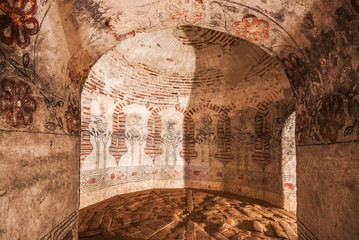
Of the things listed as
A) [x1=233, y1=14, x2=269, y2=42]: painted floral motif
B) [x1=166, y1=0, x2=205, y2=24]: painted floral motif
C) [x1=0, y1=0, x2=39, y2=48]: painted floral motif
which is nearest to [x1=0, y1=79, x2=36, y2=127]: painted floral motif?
[x1=0, y1=0, x2=39, y2=48]: painted floral motif

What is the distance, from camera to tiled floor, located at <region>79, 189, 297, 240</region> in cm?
299

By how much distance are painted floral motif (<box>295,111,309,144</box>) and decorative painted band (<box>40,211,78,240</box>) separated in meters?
2.83

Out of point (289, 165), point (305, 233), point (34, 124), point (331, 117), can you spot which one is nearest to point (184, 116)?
point (289, 165)

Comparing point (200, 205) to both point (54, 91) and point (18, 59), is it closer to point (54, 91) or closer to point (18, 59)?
point (54, 91)

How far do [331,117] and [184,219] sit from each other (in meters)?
3.03

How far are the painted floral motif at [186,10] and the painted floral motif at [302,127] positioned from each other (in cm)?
169

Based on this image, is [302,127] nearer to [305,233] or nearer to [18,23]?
[305,233]

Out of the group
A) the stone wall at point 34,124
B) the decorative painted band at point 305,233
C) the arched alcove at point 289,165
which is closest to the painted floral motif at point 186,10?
the stone wall at point 34,124

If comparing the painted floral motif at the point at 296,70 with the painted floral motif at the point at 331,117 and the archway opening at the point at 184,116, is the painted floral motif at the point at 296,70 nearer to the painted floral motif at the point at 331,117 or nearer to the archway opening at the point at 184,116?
the painted floral motif at the point at 331,117

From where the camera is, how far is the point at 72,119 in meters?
2.18

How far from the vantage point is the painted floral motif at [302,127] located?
2070 millimetres

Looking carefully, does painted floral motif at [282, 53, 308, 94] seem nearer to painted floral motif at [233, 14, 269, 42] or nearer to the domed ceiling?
painted floral motif at [233, 14, 269, 42]

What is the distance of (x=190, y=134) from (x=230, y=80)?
2203mm

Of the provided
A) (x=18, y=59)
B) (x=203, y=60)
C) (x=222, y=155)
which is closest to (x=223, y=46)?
(x=203, y=60)
